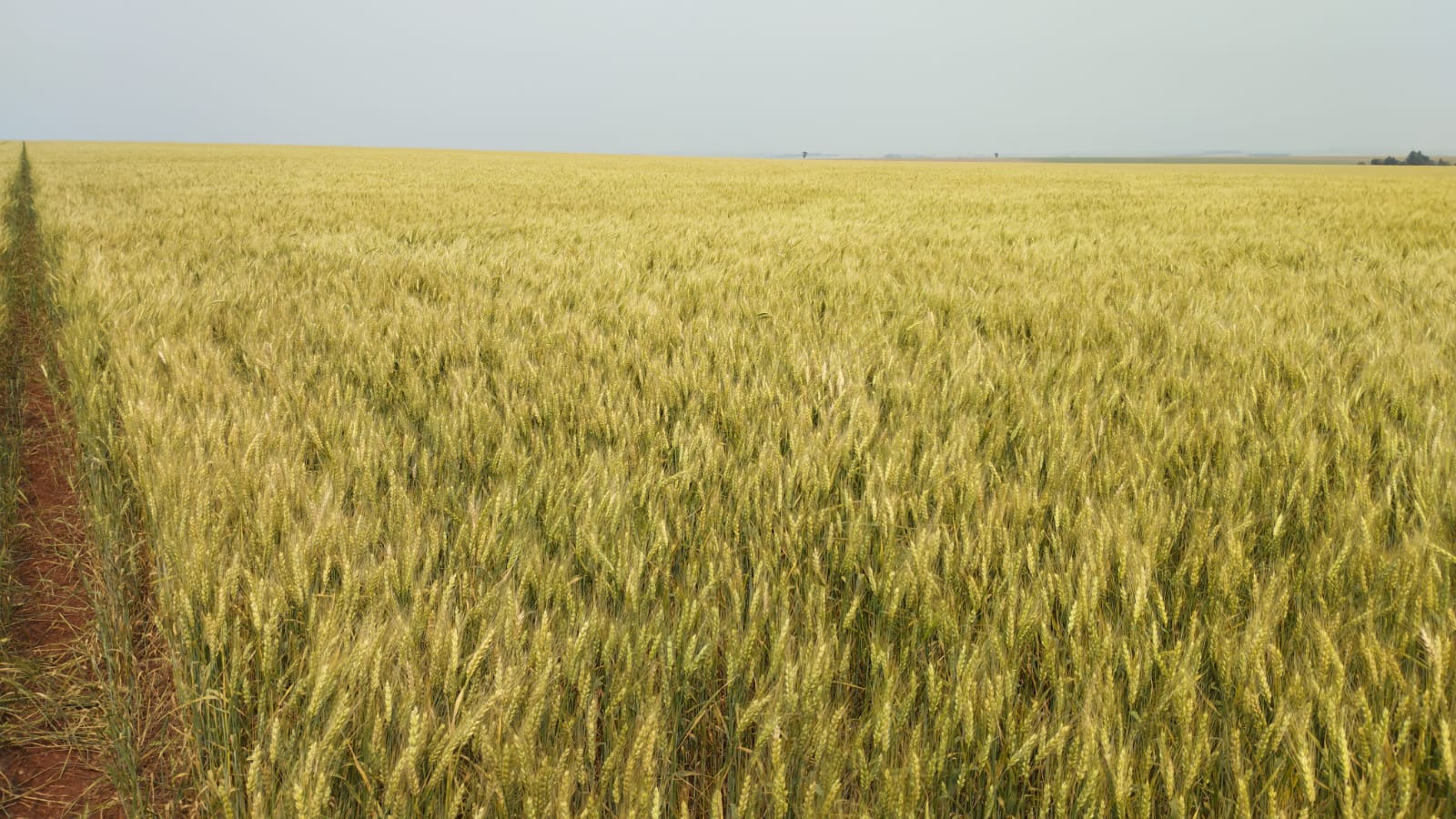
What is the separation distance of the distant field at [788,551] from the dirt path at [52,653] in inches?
8.1

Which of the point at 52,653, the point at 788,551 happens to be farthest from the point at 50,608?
the point at 788,551

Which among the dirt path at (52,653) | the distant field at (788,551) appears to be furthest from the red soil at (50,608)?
the distant field at (788,551)

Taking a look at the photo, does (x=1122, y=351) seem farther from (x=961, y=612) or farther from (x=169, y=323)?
(x=169, y=323)

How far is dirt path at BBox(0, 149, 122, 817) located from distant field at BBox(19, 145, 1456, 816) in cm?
21

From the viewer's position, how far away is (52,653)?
4.79 feet

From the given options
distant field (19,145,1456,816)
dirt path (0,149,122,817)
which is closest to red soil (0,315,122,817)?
dirt path (0,149,122,817)

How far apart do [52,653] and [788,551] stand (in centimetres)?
149

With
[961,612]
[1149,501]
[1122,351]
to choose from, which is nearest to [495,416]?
[961,612]

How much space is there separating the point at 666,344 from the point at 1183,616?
1.89 m

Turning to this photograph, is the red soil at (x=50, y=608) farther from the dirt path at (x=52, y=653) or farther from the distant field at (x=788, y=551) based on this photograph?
the distant field at (x=788, y=551)

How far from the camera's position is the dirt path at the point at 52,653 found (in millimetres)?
1153

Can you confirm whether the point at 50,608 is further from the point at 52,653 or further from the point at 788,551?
the point at 788,551

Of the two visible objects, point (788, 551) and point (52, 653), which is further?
point (52, 653)

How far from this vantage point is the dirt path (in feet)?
3.78
